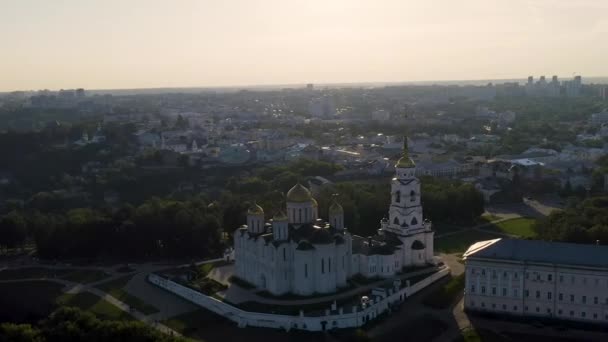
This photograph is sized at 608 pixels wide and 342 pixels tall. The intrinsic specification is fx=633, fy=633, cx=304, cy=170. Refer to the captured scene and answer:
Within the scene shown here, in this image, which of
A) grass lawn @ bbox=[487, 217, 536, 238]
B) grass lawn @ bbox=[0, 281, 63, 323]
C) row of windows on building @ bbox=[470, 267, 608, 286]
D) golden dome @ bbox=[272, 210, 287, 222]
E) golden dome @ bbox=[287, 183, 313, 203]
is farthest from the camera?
grass lawn @ bbox=[487, 217, 536, 238]

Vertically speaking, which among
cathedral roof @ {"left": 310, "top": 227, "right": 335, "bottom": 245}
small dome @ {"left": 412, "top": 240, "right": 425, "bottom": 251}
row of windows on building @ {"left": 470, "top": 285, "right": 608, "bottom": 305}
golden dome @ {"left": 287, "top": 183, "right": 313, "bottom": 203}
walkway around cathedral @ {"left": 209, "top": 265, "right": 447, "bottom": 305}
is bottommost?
walkway around cathedral @ {"left": 209, "top": 265, "right": 447, "bottom": 305}

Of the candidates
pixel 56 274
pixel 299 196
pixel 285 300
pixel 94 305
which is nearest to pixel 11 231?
pixel 56 274

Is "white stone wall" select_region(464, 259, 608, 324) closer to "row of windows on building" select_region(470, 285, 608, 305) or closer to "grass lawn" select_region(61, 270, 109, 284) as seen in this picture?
"row of windows on building" select_region(470, 285, 608, 305)

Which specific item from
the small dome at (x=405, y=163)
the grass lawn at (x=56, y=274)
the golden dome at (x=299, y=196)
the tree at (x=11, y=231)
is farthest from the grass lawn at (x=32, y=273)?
the small dome at (x=405, y=163)

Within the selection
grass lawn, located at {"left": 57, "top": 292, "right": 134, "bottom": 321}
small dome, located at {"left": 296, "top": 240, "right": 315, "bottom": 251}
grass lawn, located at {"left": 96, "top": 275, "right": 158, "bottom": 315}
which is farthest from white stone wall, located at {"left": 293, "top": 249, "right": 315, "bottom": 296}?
grass lawn, located at {"left": 57, "top": 292, "right": 134, "bottom": 321}

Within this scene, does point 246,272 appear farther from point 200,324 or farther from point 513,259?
point 513,259

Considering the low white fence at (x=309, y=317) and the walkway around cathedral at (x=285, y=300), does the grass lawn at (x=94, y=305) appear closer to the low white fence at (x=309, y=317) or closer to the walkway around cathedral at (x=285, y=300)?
the low white fence at (x=309, y=317)

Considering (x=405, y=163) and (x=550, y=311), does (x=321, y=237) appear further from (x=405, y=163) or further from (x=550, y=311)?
(x=550, y=311)
